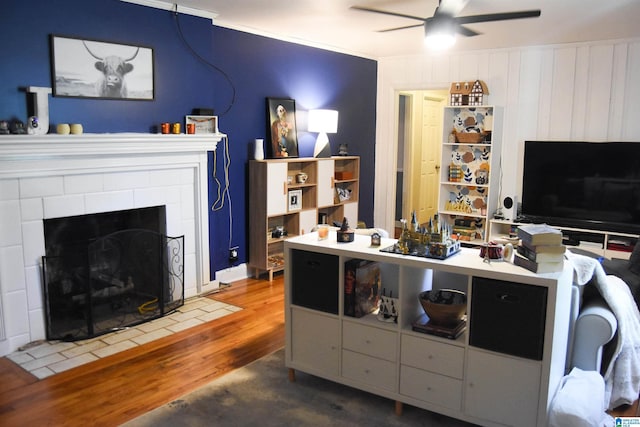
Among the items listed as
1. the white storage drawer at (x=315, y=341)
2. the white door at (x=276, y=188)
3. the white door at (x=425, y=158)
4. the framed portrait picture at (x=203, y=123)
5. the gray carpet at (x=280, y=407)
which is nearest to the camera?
the gray carpet at (x=280, y=407)

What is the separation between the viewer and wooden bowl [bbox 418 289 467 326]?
2.64 m

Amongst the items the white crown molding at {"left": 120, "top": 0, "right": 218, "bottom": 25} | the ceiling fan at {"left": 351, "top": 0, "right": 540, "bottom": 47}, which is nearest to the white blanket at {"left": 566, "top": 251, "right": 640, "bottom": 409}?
the ceiling fan at {"left": 351, "top": 0, "right": 540, "bottom": 47}

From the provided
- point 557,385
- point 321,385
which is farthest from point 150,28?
point 557,385

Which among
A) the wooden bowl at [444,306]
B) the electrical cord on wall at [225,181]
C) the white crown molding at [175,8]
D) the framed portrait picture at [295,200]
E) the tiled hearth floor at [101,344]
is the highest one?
the white crown molding at [175,8]

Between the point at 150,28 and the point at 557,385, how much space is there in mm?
3727

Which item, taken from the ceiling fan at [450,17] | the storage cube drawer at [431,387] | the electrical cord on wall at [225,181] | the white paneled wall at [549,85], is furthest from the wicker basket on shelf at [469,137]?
the storage cube drawer at [431,387]

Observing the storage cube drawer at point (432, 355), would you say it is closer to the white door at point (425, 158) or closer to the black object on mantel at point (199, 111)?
the black object on mantel at point (199, 111)

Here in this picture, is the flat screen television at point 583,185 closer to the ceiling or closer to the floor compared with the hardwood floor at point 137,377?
closer to the ceiling

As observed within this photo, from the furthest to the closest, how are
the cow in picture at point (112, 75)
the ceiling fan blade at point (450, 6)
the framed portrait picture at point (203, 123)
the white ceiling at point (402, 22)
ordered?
1. the framed portrait picture at point (203, 123)
2. the white ceiling at point (402, 22)
3. the cow in picture at point (112, 75)
4. the ceiling fan blade at point (450, 6)

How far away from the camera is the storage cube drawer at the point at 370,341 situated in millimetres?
2765

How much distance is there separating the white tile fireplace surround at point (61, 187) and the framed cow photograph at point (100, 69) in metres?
0.35

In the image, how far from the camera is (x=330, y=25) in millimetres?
4934

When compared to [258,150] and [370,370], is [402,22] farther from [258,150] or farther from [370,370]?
[370,370]

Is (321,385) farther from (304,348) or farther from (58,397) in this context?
(58,397)
